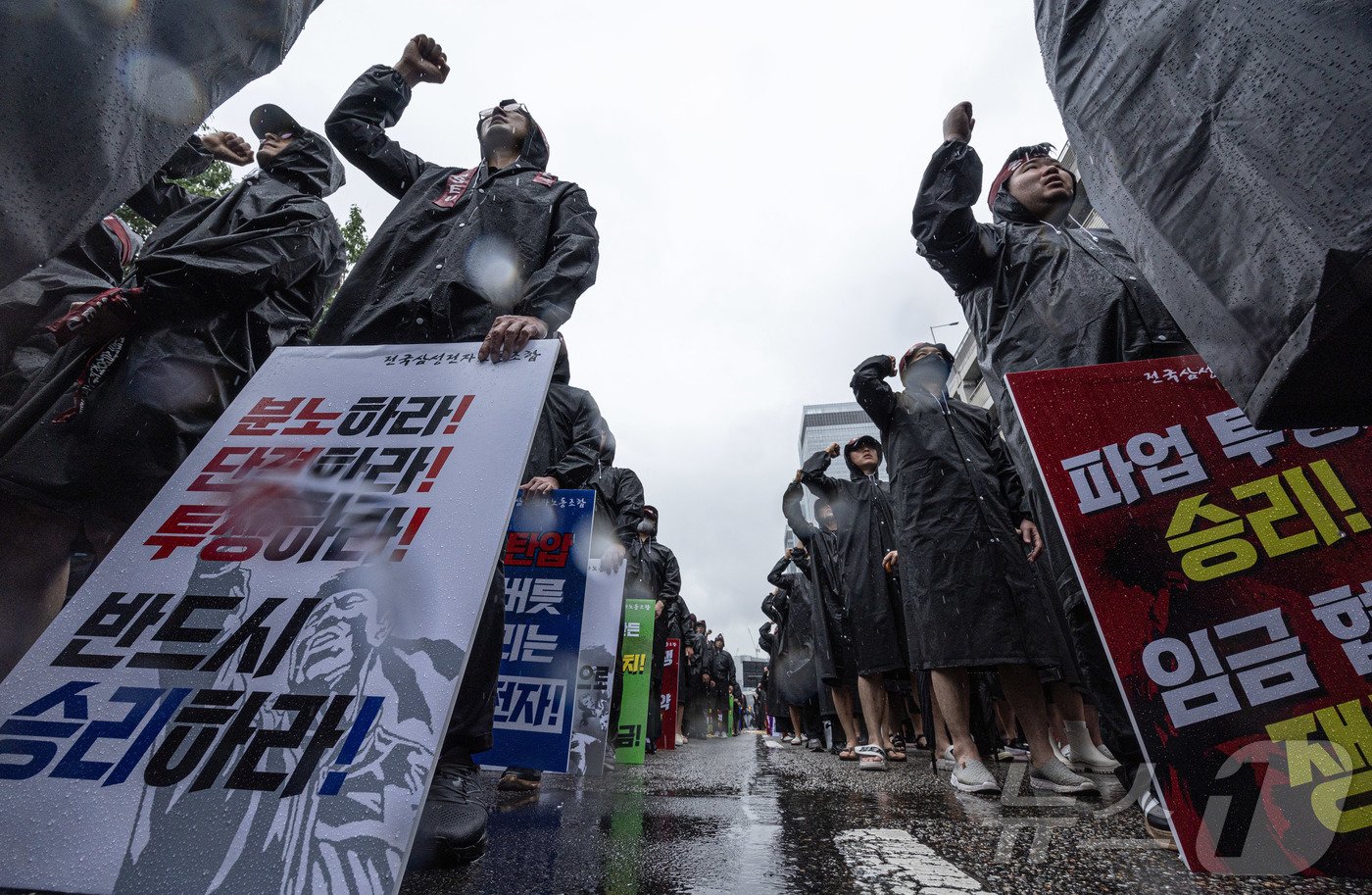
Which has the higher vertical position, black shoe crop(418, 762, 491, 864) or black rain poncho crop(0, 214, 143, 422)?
black rain poncho crop(0, 214, 143, 422)

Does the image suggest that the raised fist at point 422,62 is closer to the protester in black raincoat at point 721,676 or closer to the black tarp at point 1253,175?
the black tarp at point 1253,175

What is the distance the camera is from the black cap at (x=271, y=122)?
238cm

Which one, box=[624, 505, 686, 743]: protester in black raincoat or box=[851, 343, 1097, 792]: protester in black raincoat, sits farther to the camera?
box=[624, 505, 686, 743]: protester in black raincoat

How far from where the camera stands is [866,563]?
439cm

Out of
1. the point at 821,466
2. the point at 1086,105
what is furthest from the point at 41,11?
the point at 821,466

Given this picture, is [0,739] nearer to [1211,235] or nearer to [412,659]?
[412,659]

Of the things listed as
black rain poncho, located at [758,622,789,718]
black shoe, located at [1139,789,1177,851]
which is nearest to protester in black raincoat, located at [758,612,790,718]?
black rain poncho, located at [758,622,789,718]

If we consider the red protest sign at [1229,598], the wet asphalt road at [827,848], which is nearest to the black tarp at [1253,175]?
the red protest sign at [1229,598]

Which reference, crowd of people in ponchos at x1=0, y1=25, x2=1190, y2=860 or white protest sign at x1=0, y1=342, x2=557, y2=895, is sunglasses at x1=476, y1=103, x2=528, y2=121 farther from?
white protest sign at x1=0, y1=342, x2=557, y2=895

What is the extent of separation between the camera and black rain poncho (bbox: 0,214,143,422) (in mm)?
2221

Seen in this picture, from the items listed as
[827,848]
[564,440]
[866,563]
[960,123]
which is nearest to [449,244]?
[564,440]

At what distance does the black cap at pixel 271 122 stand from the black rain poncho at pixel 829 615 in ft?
12.3

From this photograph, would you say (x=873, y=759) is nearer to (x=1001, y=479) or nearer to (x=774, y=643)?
(x=1001, y=479)

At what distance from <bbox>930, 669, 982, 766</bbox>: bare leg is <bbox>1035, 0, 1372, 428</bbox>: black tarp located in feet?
6.87
